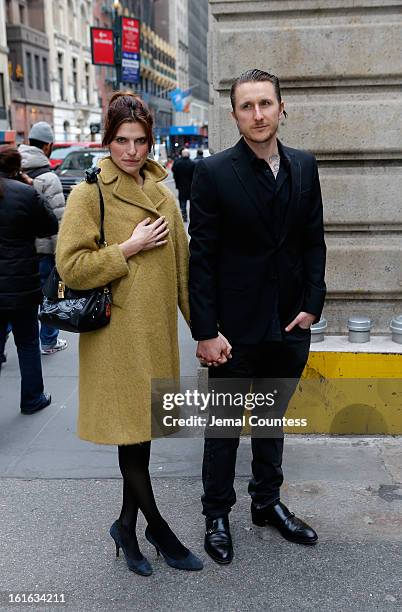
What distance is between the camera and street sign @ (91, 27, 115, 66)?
128ft

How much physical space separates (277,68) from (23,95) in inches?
1936

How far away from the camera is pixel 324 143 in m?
4.81

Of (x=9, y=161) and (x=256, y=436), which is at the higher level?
(x=9, y=161)

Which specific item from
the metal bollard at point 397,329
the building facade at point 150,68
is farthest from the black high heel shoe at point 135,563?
the building facade at point 150,68

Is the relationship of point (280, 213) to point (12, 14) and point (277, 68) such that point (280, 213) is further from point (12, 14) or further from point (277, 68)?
point (12, 14)

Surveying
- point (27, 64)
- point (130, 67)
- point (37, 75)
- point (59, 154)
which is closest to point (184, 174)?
point (59, 154)

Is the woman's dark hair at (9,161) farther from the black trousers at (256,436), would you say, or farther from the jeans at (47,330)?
the black trousers at (256,436)

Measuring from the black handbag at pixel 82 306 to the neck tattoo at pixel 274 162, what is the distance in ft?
2.54

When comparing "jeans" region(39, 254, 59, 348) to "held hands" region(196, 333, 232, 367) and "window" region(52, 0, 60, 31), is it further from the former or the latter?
"window" region(52, 0, 60, 31)

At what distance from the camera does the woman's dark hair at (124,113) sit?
2854mm

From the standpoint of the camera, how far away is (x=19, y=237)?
5.09 metres

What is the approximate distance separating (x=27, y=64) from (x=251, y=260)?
52902mm

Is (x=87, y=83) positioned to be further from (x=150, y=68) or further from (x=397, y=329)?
(x=397, y=329)

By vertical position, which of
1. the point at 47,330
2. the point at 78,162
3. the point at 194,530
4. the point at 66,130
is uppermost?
the point at 66,130
